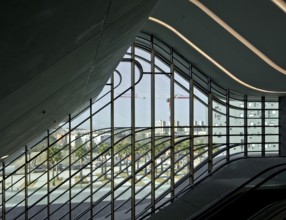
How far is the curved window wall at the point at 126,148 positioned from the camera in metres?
9.73

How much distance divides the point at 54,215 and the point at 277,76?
7.94 metres

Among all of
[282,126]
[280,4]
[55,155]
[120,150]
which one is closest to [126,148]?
A: [120,150]

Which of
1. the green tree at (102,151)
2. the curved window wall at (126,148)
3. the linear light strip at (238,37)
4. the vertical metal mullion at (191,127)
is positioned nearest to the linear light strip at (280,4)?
the linear light strip at (238,37)

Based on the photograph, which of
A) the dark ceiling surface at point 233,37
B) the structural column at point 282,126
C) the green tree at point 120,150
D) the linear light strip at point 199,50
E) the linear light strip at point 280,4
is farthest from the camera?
the structural column at point 282,126

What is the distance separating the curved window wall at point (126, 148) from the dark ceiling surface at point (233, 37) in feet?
2.83

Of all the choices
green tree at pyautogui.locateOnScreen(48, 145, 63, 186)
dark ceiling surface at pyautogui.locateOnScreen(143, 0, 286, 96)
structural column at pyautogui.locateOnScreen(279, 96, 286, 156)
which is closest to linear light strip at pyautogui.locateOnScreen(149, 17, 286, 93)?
dark ceiling surface at pyautogui.locateOnScreen(143, 0, 286, 96)

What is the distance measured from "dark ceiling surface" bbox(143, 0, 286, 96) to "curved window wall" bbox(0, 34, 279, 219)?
2.83 ft

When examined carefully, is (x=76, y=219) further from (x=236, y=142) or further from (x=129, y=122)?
(x=236, y=142)

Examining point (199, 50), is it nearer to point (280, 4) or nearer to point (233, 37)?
point (233, 37)

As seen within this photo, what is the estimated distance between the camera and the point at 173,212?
7590 mm

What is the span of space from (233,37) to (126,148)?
4.81 metres

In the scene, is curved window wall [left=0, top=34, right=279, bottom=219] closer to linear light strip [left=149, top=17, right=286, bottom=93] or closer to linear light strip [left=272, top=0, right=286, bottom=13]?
linear light strip [left=149, top=17, right=286, bottom=93]

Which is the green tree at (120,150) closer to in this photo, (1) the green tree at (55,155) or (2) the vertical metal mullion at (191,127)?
(1) the green tree at (55,155)

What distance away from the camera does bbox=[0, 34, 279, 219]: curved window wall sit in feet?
31.9
